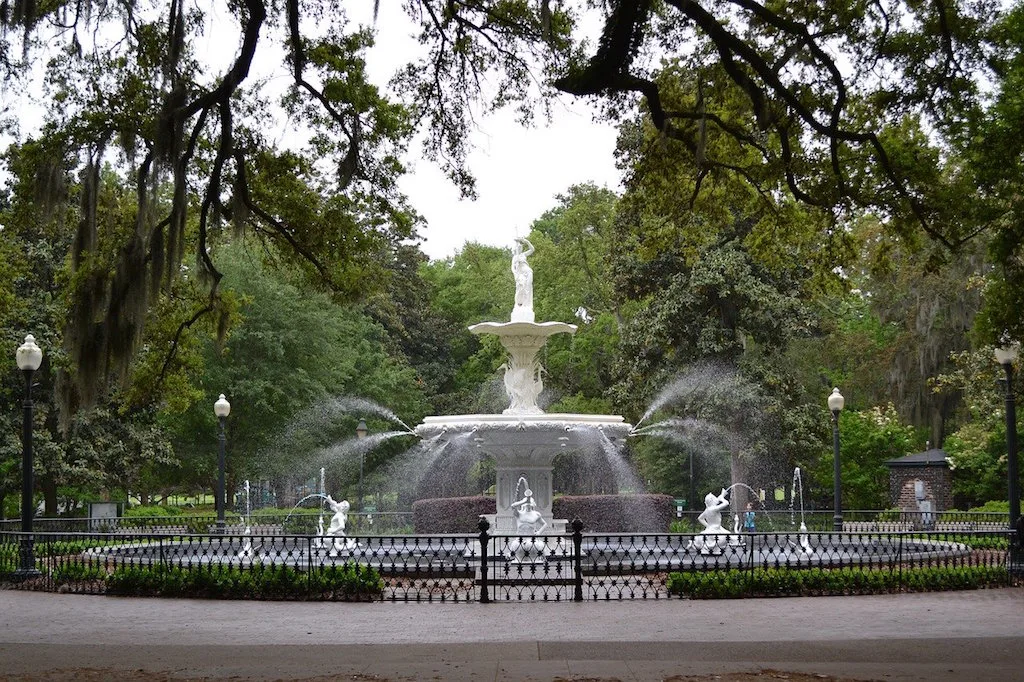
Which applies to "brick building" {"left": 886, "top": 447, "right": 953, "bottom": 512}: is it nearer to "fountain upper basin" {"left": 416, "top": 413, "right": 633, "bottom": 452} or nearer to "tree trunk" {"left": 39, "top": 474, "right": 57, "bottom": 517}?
"fountain upper basin" {"left": 416, "top": 413, "right": 633, "bottom": 452}

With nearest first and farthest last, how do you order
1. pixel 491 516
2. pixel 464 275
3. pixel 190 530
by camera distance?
pixel 491 516, pixel 190 530, pixel 464 275

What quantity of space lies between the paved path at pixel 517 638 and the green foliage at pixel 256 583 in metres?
0.37

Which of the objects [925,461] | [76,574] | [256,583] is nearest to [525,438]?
[256,583]

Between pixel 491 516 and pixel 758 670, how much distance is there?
43.8ft

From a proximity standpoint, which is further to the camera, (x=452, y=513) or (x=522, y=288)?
(x=452, y=513)

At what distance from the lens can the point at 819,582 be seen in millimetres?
16359

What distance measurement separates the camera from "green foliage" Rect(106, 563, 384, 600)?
16.0 meters

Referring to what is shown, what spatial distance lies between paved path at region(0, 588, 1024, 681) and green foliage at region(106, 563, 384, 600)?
1.22 feet

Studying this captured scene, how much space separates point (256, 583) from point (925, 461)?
85.4 ft

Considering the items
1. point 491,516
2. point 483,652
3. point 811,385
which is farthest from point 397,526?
point 483,652

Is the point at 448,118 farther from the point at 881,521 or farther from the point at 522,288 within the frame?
the point at 881,521

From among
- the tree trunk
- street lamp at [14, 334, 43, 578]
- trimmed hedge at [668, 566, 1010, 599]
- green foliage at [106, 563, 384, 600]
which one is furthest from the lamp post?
the tree trunk

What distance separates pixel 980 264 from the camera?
33.3 m

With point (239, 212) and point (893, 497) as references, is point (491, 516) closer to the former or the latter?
point (239, 212)
